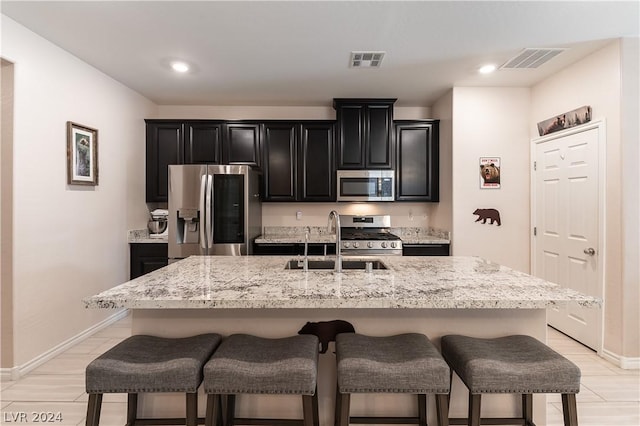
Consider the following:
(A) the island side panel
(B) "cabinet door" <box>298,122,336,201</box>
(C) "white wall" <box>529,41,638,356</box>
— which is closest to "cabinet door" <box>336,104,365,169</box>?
(B) "cabinet door" <box>298,122,336,201</box>

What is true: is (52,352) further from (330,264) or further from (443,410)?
(443,410)

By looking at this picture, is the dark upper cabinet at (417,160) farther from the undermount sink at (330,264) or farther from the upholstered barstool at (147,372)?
the upholstered barstool at (147,372)

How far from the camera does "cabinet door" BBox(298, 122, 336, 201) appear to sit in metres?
4.56

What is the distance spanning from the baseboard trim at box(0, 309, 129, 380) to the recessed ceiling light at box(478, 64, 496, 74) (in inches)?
182

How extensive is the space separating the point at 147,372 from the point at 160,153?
11.9 ft

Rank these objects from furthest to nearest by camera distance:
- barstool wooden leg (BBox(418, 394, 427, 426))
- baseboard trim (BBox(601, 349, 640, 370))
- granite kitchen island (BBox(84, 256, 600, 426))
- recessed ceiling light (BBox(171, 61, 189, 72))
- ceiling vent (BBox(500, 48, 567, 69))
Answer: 1. recessed ceiling light (BBox(171, 61, 189, 72))
2. ceiling vent (BBox(500, 48, 567, 69))
3. baseboard trim (BBox(601, 349, 640, 370))
4. barstool wooden leg (BBox(418, 394, 427, 426))
5. granite kitchen island (BBox(84, 256, 600, 426))

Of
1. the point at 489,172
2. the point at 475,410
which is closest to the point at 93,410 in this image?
the point at 475,410

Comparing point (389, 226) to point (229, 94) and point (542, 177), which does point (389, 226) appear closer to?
point (542, 177)

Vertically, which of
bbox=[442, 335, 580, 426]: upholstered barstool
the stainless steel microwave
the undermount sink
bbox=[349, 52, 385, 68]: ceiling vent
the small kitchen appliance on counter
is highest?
bbox=[349, 52, 385, 68]: ceiling vent

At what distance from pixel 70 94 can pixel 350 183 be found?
302cm

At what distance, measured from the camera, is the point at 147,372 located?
1457mm

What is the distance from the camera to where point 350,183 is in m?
4.53

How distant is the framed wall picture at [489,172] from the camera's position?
4.14m

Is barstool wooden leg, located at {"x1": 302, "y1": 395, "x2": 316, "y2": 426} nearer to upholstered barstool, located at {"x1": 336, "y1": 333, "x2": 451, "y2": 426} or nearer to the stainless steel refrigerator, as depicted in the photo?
upholstered barstool, located at {"x1": 336, "y1": 333, "x2": 451, "y2": 426}
